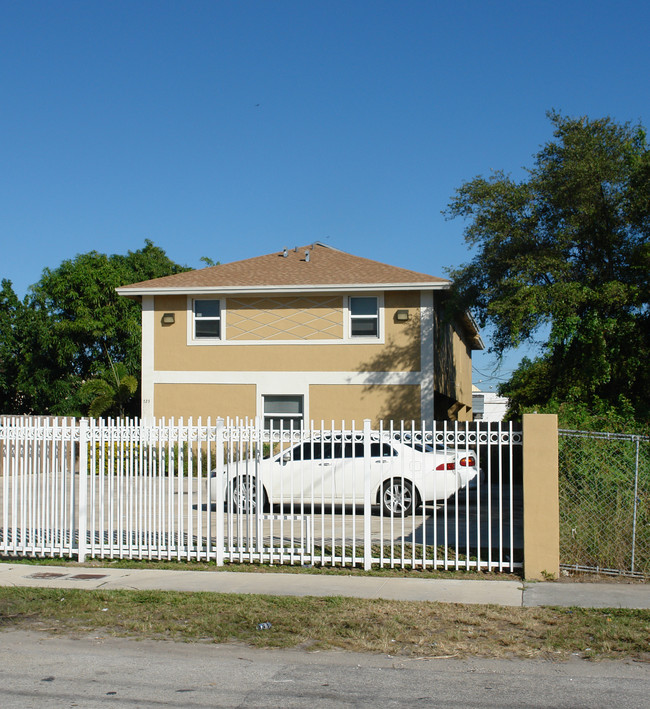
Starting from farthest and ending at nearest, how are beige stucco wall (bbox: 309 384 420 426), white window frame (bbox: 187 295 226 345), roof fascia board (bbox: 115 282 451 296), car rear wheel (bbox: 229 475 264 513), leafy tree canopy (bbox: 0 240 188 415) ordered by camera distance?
1. leafy tree canopy (bbox: 0 240 188 415)
2. white window frame (bbox: 187 295 226 345)
3. beige stucco wall (bbox: 309 384 420 426)
4. roof fascia board (bbox: 115 282 451 296)
5. car rear wheel (bbox: 229 475 264 513)

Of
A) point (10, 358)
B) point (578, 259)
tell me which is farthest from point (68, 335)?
point (578, 259)

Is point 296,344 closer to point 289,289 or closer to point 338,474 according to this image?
point 289,289

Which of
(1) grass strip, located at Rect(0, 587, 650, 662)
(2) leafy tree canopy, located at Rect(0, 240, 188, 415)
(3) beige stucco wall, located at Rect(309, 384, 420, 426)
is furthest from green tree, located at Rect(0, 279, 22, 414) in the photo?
(1) grass strip, located at Rect(0, 587, 650, 662)

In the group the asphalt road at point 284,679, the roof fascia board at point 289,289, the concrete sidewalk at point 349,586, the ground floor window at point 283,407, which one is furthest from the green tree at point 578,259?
the asphalt road at point 284,679

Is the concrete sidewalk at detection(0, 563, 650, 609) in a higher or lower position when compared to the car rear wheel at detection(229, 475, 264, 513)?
lower

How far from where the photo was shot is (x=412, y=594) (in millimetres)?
8875

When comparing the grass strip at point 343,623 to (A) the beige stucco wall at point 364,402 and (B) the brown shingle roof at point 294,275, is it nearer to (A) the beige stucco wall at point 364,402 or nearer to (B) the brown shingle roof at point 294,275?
(A) the beige stucco wall at point 364,402

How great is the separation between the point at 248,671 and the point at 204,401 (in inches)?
686

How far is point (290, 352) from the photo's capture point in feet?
76.1

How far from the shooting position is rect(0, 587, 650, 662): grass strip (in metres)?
6.97

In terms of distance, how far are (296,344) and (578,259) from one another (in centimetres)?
812

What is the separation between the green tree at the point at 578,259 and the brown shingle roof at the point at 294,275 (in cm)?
304

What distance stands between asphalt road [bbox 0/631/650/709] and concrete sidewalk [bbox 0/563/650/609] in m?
2.04

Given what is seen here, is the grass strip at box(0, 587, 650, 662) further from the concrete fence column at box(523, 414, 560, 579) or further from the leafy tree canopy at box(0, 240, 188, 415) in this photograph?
the leafy tree canopy at box(0, 240, 188, 415)
